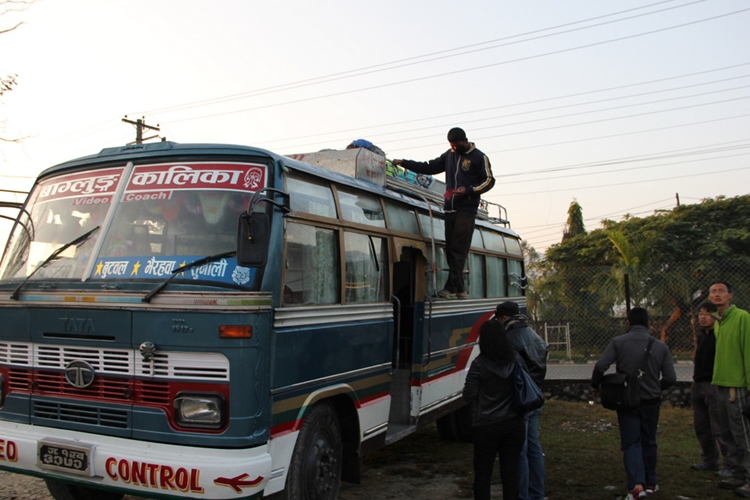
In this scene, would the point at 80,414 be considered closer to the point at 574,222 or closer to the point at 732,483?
the point at 732,483

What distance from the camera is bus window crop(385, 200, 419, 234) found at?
6.64 metres

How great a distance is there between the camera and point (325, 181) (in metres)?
5.41

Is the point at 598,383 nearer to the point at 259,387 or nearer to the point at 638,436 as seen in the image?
the point at 638,436

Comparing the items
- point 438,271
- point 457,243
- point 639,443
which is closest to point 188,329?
point 457,243

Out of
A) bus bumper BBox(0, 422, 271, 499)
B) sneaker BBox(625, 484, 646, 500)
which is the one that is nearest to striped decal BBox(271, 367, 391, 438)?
bus bumper BBox(0, 422, 271, 499)

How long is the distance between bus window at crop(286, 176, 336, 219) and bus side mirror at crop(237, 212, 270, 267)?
71 centimetres

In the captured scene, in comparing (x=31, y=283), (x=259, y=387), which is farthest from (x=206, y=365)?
(x=31, y=283)

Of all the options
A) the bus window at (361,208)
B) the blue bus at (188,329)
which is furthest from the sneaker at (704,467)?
the bus window at (361,208)

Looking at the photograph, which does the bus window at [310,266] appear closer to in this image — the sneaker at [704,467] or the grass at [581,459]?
the grass at [581,459]

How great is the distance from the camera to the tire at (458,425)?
8.87 meters

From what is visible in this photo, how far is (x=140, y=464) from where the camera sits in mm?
4035

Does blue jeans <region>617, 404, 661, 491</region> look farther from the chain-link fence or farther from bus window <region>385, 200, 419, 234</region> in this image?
the chain-link fence

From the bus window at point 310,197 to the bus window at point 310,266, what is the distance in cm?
14

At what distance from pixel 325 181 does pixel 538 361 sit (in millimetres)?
2428
